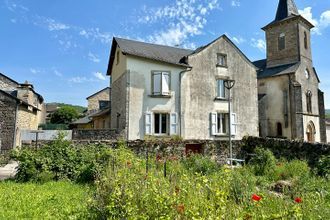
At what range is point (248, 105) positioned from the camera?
20.3m

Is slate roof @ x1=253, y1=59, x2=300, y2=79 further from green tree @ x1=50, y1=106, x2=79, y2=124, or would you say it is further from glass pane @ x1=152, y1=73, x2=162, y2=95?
green tree @ x1=50, y1=106, x2=79, y2=124

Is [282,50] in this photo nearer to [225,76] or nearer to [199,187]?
[225,76]

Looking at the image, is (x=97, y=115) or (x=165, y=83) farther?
(x=97, y=115)

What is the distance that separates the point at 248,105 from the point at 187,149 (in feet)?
30.6

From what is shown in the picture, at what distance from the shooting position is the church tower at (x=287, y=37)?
27609 millimetres

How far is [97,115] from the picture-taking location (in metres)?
22.9

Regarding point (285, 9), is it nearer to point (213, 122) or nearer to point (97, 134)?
point (213, 122)

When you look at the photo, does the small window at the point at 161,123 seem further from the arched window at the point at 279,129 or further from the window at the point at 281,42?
the window at the point at 281,42

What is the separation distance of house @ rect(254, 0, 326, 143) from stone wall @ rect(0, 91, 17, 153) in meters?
22.1

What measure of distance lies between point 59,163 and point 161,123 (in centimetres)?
905

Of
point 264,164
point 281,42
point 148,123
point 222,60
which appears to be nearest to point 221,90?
point 222,60

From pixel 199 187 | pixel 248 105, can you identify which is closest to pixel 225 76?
pixel 248 105

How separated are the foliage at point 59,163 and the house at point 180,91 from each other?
6.79 metres

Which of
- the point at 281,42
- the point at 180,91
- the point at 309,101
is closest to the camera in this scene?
the point at 180,91
